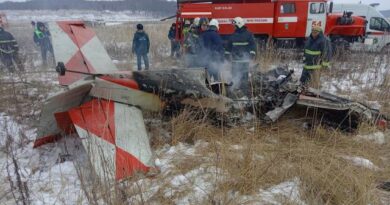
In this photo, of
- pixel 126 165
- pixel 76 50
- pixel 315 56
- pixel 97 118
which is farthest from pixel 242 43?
pixel 126 165

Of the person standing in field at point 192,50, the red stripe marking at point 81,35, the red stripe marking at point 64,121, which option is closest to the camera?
the red stripe marking at point 64,121

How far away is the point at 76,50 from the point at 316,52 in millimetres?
4665

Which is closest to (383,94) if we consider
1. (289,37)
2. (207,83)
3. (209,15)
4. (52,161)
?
(207,83)

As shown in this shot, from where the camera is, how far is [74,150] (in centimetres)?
369

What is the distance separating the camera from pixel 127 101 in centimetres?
362

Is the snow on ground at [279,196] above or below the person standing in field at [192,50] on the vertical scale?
below

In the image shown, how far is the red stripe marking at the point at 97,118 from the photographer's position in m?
3.09

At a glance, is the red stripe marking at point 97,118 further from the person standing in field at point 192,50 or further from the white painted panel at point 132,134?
the person standing in field at point 192,50

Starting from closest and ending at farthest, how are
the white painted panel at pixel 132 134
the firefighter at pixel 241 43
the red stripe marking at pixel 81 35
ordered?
the white painted panel at pixel 132 134, the red stripe marking at pixel 81 35, the firefighter at pixel 241 43

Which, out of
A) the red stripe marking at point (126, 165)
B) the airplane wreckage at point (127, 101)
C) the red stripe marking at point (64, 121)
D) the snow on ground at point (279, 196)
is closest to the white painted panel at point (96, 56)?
the airplane wreckage at point (127, 101)

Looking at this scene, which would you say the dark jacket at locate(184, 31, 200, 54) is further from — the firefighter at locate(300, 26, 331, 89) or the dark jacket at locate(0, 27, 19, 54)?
the dark jacket at locate(0, 27, 19, 54)

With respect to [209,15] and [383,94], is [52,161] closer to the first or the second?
[383,94]

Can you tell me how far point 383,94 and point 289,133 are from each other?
2750mm

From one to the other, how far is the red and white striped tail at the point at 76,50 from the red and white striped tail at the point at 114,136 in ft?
2.71
